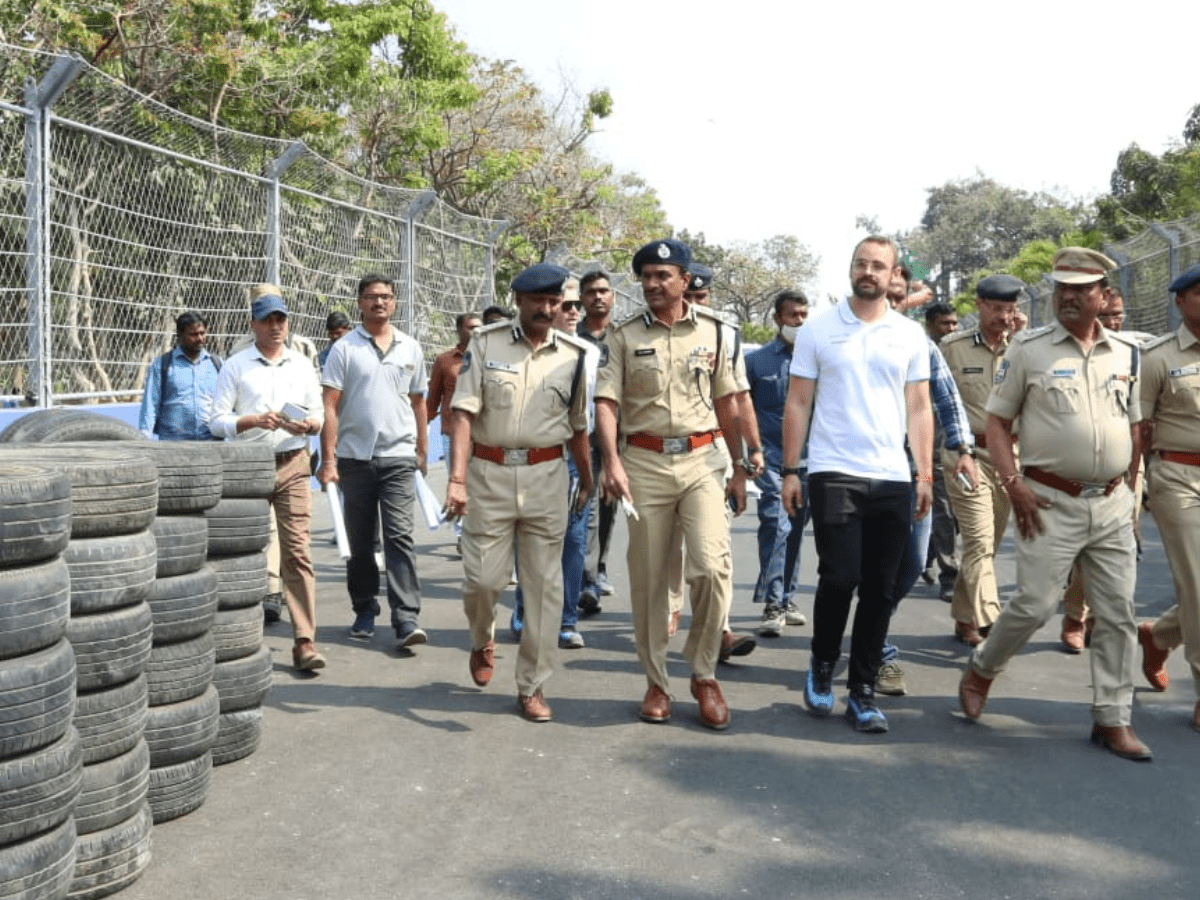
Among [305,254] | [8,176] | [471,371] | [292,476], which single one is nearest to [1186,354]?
[471,371]

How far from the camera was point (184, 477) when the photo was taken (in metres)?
5.12

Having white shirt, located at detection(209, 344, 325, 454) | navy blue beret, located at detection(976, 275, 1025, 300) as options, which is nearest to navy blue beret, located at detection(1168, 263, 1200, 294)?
navy blue beret, located at detection(976, 275, 1025, 300)

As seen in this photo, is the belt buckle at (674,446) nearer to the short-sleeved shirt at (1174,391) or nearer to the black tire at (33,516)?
the short-sleeved shirt at (1174,391)

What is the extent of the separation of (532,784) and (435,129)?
21407 millimetres

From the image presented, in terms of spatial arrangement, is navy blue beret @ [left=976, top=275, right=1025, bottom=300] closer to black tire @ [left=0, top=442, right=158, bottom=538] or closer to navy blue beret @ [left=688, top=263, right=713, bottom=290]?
navy blue beret @ [left=688, top=263, right=713, bottom=290]

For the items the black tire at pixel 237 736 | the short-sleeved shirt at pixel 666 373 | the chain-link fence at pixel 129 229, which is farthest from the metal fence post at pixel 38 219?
the short-sleeved shirt at pixel 666 373

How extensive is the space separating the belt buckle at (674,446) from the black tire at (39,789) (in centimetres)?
314

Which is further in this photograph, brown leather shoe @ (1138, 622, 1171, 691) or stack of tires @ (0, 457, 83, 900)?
brown leather shoe @ (1138, 622, 1171, 691)

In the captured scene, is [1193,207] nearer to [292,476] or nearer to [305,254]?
[305,254]

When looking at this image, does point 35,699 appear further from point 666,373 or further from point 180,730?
point 666,373

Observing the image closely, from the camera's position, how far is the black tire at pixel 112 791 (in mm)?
4188

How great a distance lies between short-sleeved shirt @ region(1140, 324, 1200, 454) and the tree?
3524 inches

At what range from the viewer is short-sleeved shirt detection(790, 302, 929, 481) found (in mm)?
6199

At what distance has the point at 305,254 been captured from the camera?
45.2 feet
